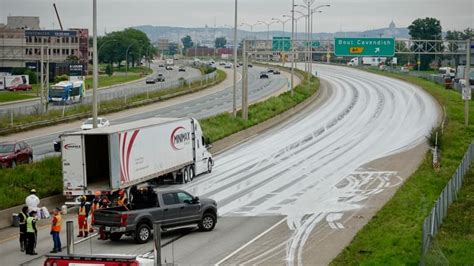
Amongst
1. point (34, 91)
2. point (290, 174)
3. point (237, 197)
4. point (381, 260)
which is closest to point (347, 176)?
point (290, 174)

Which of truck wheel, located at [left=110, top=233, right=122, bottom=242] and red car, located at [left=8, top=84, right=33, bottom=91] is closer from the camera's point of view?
truck wheel, located at [left=110, top=233, right=122, bottom=242]

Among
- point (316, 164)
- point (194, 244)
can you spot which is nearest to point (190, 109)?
point (316, 164)

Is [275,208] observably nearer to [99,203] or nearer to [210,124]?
[99,203]

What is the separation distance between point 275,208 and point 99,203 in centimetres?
733

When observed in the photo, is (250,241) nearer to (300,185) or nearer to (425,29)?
(300,185)

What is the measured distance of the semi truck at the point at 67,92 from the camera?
87875mm

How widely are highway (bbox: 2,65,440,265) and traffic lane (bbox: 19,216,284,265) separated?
0.10ft

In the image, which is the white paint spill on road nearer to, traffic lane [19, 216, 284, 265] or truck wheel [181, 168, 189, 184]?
truck wheel [181, 168, 189, 184]

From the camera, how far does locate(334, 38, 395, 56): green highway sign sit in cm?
8138

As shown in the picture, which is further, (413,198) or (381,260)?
(413,198)

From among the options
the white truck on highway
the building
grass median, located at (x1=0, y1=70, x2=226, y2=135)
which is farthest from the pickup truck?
the building

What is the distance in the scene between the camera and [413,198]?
3403 centimetres

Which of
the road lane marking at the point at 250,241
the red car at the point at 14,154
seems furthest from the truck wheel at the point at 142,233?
the red car at the point at 14,154

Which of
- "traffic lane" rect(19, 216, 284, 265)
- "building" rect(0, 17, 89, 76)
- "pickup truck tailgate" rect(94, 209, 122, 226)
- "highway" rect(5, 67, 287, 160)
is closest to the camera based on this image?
"traffic lane" rect(19, 216, 284, 265)
